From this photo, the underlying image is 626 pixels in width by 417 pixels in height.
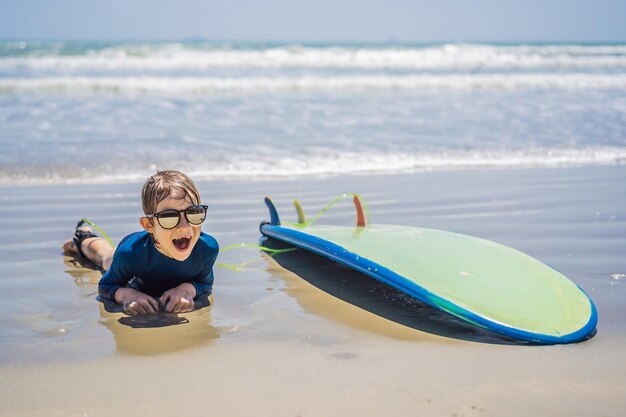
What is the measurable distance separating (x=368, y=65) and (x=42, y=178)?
17.5 metres

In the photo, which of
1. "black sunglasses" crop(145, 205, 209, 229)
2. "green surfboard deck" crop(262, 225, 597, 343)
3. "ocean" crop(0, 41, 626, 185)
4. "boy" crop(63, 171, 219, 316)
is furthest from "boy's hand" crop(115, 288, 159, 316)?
"ocean" crop(0, 41, 626, 185)

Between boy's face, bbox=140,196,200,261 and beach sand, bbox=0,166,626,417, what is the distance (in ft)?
0.94

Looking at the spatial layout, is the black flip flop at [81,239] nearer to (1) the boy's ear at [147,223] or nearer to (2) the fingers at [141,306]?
(2) the fingers at [141,306]

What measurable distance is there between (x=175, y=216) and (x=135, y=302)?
421 millimetres

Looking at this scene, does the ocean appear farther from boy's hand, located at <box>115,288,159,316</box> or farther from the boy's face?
the boy's face

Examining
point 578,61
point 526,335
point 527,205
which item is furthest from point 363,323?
point 578,61

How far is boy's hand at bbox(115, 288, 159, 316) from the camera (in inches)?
125

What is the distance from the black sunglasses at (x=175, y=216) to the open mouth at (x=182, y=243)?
95 mm

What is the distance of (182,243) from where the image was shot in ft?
10.3

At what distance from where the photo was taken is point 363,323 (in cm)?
307

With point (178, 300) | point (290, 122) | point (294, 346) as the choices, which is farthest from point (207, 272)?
point (290, 122)

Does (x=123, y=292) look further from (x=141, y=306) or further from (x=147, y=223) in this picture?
(x=147, y=223)

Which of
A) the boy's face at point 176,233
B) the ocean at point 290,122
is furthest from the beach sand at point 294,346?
the ocean at point 290,122

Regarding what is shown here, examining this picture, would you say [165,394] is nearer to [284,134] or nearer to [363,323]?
[363,323]
